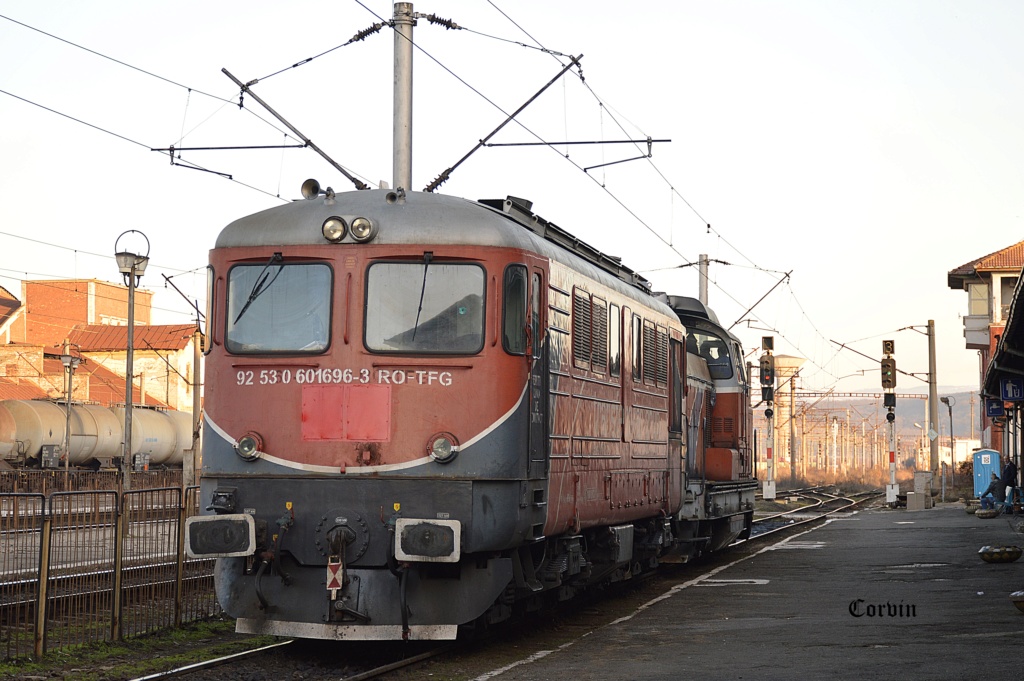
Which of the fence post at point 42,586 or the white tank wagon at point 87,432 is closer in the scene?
the fence post at point 42,586

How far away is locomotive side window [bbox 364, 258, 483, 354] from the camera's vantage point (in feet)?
34.8

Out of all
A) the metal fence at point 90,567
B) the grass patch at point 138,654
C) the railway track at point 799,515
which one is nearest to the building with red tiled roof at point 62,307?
the railway track at point 799,515

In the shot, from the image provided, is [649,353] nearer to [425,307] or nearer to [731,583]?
[731,583]

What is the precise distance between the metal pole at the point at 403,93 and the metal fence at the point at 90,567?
5.36 m

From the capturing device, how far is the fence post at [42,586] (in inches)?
417

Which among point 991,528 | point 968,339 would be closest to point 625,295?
point 991,528

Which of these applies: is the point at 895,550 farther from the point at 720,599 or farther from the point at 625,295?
the point at 625,295

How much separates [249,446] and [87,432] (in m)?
37.4

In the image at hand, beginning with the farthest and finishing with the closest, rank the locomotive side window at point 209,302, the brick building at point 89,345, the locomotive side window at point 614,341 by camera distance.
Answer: the brick building at point 89,345, the locomotive side window at point 614,341, the locomotive side window at point 209,302

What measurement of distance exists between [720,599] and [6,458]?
3258cm

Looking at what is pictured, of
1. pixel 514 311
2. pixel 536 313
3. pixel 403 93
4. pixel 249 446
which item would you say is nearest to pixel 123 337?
pixel 403 93

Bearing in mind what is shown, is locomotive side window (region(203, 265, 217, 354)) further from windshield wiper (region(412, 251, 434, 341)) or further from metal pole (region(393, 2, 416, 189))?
metal pole (region(393, 2, 416, 189))

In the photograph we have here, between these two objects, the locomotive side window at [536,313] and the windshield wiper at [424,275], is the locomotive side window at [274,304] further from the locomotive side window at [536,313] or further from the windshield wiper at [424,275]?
the locomotive side window at [536,313]

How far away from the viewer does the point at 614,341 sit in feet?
44.8
